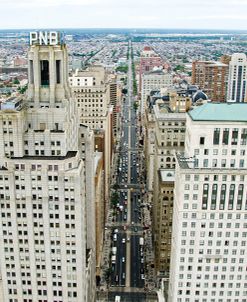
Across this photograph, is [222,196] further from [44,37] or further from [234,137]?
[44,37]

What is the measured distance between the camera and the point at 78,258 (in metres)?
101

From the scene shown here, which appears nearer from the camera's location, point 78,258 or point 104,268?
point 78,258

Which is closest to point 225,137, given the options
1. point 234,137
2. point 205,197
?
point 234,137

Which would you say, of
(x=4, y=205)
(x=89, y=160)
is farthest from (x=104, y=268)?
(x=4, y=205)

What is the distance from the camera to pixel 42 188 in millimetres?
94250

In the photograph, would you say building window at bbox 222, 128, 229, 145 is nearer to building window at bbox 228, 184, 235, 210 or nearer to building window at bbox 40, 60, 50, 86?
building window at bbox 228, 184, 235, 210

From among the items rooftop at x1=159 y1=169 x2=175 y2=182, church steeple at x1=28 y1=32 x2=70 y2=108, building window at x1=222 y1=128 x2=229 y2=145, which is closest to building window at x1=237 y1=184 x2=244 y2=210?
building window at x1=222 y1=128 x2=229 y2=145

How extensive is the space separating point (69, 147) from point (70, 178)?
9154 mm

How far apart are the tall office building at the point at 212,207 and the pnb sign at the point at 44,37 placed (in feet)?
116

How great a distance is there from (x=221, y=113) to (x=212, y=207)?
789 inches

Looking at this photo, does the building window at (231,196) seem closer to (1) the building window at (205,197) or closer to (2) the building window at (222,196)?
(2) the building window at (222,196)

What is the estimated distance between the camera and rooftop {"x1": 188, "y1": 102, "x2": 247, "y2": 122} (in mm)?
88375

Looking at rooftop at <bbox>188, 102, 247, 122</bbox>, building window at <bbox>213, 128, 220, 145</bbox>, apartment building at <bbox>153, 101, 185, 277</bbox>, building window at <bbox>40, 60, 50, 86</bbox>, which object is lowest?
apartment building at <bbox>153, 101, 185, 277</bbox>

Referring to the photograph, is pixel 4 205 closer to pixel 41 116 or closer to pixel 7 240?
pixel 7 240
